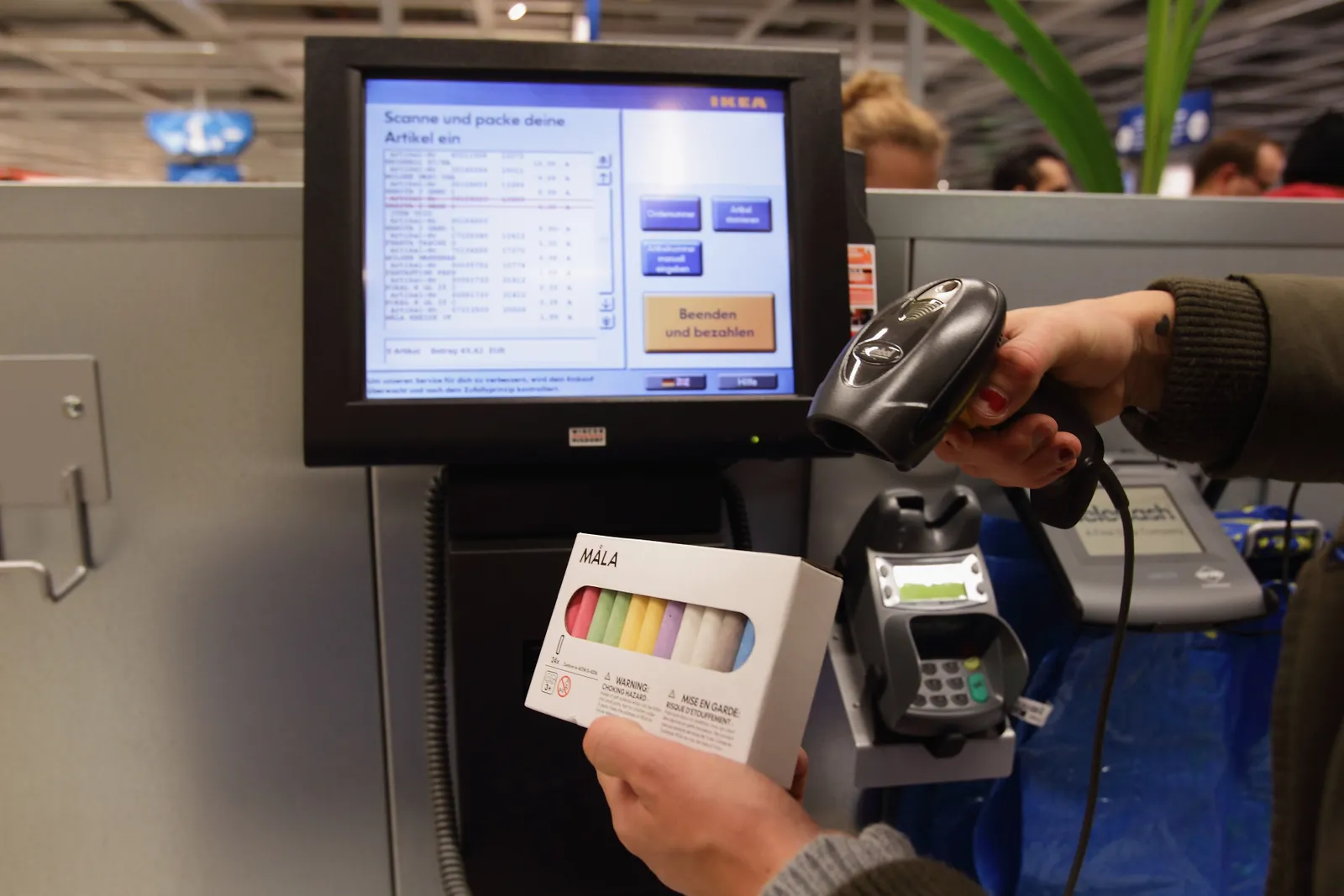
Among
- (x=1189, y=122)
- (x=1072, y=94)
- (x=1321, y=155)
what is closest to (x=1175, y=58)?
(x=1072, y=94)

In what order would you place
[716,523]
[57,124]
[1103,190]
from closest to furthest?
[716,523], [1103,190], [57,124]

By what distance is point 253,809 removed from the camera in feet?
2.95

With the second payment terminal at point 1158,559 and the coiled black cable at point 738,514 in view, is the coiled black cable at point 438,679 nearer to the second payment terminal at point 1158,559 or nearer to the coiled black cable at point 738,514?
the coiled black cable at point 738,514

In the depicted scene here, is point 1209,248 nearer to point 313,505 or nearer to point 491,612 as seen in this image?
point 491,612

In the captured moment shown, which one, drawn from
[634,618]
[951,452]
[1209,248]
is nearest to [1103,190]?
[1209,248]

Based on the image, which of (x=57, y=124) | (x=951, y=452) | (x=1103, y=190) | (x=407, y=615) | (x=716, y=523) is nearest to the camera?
(x=951, y=452)

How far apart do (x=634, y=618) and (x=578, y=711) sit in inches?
2.7

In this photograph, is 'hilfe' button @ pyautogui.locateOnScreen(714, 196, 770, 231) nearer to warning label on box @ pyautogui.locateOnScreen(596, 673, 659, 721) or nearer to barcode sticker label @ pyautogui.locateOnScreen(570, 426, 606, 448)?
barcode sticker label @ pyautogui.locateOnScreen(570, 426, 606, 448)

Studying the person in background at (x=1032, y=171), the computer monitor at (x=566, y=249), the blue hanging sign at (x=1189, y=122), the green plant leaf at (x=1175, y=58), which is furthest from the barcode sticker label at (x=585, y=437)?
the blue hanging sign at (x=1189, y=122)

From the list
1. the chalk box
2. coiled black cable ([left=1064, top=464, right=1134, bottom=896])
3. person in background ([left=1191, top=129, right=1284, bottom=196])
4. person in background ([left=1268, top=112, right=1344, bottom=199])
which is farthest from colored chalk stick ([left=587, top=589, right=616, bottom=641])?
person in background ([left=1191, top=129, right=1284, bottom=196])

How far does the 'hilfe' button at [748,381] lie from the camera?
0.73 meters

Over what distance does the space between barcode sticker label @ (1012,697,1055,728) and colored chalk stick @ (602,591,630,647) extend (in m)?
0.50

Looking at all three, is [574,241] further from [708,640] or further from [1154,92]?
[1154,92]

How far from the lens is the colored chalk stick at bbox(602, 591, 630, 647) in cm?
51
